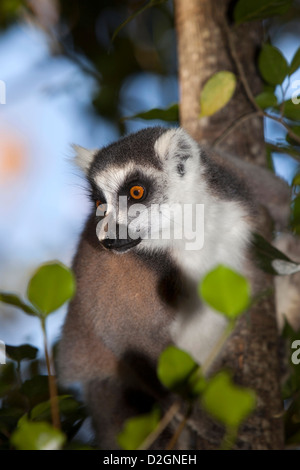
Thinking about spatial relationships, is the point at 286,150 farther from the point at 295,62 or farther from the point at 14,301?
the point at 14,301

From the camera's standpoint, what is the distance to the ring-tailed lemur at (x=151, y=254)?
2.01m

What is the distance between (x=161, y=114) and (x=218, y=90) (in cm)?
53

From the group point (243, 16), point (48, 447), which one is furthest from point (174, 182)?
point (48, 447)

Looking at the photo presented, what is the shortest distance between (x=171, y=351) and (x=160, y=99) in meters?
2.91

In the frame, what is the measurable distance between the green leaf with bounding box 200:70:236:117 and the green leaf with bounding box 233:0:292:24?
0.41 metres

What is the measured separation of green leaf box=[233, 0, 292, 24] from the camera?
77.8 inches

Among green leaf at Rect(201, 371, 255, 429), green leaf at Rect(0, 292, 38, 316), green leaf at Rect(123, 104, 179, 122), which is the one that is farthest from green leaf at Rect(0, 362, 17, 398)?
green leaf at Rect(123, 104, 179, 122)

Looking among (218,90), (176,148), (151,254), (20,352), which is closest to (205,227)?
(151,254)

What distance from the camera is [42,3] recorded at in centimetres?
357

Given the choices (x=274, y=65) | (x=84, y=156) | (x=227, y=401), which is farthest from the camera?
(x=84, y=156)

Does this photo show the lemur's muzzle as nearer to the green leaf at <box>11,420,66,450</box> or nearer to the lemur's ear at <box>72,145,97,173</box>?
the lemur's ear at <box>72,145,97,173</box>

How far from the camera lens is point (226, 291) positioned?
2.94 ft

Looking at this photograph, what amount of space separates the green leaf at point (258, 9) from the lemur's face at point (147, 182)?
1.95 ft

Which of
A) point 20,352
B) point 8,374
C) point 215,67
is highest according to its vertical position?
point 215,67
